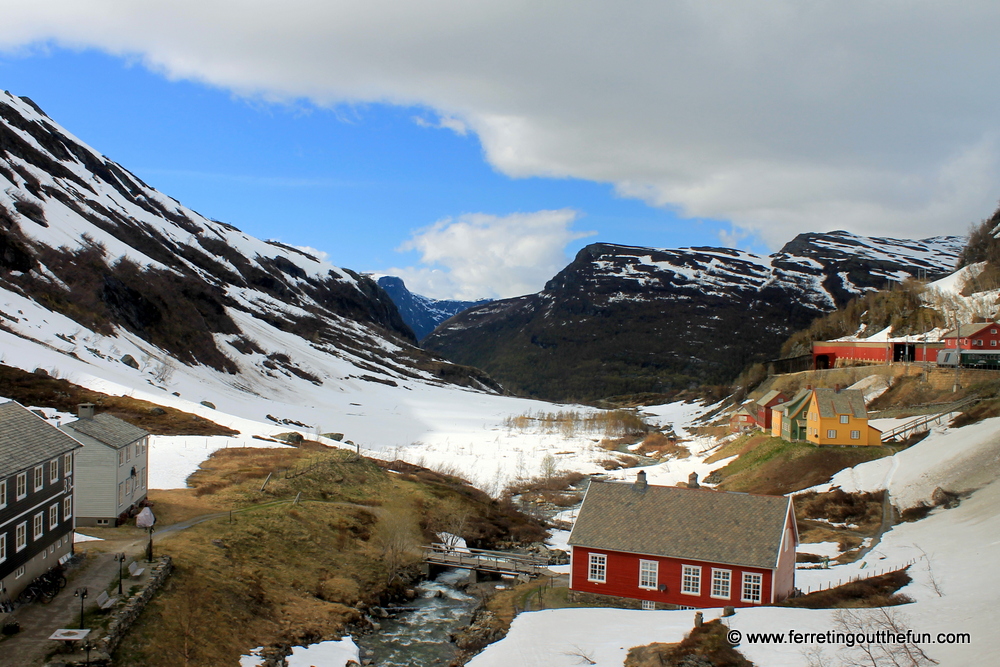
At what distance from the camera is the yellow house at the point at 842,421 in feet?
203

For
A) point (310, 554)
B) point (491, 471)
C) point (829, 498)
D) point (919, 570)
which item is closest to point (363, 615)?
point (310, 554)

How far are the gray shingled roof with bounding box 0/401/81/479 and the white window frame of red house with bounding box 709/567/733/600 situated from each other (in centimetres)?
2933

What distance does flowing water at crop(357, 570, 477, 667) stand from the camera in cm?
3156

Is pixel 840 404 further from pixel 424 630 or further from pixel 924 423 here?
pixel 424 630

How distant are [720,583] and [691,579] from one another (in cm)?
133

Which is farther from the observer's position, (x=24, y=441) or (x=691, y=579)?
(x=691, y=579)


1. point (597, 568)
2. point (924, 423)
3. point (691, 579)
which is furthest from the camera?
point (924, 423)

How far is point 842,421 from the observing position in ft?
204

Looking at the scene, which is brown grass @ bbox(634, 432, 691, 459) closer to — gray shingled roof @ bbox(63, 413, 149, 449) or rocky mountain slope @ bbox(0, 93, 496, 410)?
rocky mountain slope @ bbox(0, 93, 496, 410)

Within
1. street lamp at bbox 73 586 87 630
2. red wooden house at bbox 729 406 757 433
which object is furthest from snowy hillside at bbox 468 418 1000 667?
red wooden house at bbox 729 406 757 433

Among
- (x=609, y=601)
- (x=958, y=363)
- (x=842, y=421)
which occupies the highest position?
(x=958, y=363)

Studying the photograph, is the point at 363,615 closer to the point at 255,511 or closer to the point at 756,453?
the point at 255,511

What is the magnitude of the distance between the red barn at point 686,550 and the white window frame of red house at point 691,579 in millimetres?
48

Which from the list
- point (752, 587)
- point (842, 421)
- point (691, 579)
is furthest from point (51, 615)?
point (842, 421)
